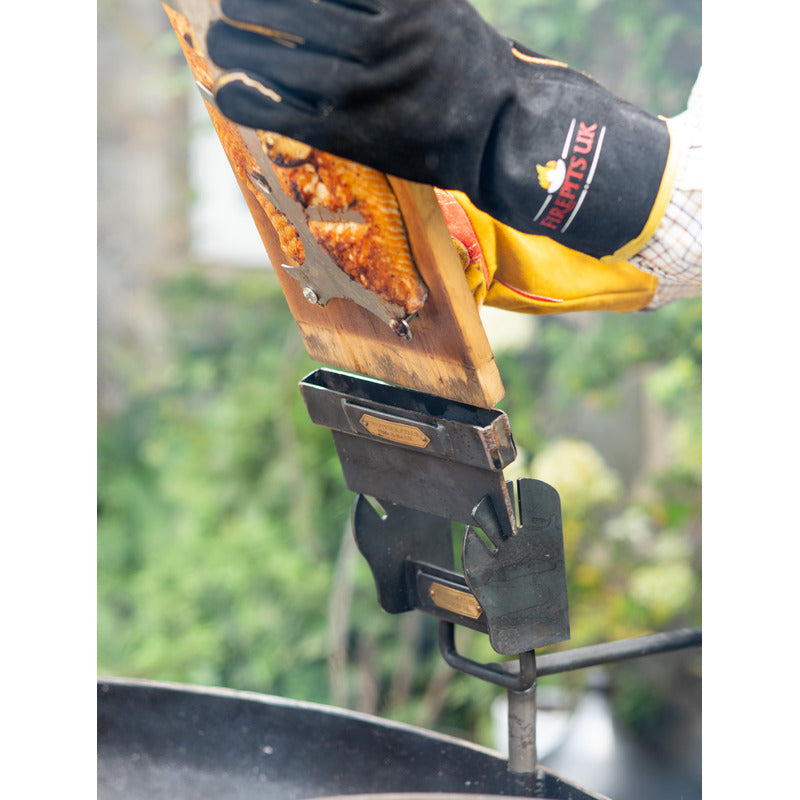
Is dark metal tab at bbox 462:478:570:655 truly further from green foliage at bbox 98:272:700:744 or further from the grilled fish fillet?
green foliage at bbox 98:272:700:744

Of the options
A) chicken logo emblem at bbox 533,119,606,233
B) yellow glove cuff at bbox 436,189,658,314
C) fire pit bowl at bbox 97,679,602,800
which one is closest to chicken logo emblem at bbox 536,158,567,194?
chicken logo emblem at bbox 533,119,606,233

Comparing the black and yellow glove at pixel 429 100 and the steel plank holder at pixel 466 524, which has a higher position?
the black and yellow glove at pixel 429 100

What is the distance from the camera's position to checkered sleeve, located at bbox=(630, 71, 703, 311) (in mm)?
626

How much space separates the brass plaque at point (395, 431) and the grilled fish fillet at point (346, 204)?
97mm

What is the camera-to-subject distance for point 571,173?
0.57 m

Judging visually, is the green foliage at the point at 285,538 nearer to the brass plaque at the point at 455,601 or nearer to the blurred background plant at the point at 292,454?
the blurred background plant at the point at 292,454

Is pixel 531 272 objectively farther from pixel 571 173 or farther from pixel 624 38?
pixel 624 38

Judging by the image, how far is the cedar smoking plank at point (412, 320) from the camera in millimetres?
549

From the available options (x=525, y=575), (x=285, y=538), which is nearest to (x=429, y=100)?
(x=525, y=575)

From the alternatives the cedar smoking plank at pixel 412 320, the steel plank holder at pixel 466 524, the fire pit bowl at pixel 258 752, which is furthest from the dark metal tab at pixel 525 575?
the fire pit bowl at pixel 258 752

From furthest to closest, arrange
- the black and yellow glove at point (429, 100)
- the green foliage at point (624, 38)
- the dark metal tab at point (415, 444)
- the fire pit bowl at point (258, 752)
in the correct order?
the green foliage at point (624, 38) < the fire pit bowl at point (258, 752) < the dark metal tab at point (415, 444) < the black and yellow glove at point (429, 100)

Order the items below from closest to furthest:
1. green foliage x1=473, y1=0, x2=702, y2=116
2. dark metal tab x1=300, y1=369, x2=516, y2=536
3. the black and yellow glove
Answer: the black and yellow glove → dark metal tab x1=300, y1=369, x2=516, y2=536 → green foliage x1=473, y1=0, x2=702, y2=116
